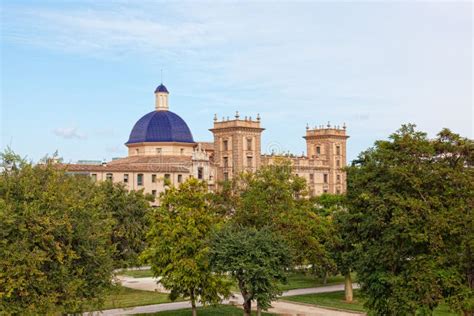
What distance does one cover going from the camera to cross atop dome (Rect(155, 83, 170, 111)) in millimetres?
88438

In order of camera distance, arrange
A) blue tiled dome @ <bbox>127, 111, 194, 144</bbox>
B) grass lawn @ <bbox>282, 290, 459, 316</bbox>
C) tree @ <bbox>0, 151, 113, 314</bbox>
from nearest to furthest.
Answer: tree @ <bbox>0, 151, 113, 314</bbox>
grass lawn @ <bbox>282, 290, 459, 316</bbox>
blue tiled dome @ <bbox>127, 111, 194, 144</bbox>

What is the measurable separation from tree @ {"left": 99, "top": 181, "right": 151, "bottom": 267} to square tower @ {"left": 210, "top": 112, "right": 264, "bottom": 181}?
3717 centimetres

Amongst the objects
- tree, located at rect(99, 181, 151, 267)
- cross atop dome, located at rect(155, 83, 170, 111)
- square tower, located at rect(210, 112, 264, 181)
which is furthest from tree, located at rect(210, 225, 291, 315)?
cross atop dome, located at rect(155, 83, 170, 111)

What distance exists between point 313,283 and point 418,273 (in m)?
23.9

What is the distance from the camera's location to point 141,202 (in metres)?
48.3

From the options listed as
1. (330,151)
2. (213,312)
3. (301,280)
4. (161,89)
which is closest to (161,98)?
(161,89)

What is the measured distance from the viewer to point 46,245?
2725cm

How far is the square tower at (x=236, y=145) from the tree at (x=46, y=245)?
55.4m

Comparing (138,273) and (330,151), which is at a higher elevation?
(330,151)

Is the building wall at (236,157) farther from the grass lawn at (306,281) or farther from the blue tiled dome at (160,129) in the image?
the grass lawn at (306,281)

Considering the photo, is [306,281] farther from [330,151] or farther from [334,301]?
[330,151]

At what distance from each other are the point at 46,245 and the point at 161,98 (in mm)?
62333

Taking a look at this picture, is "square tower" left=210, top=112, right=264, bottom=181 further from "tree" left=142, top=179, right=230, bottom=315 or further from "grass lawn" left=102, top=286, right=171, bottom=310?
"tree" left=142, top=179, right=230, bottom=315

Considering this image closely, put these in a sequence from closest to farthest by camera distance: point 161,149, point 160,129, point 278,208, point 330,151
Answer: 1. point 278,208
2. point 161,149
3. point 160,129
4. point 330,151
